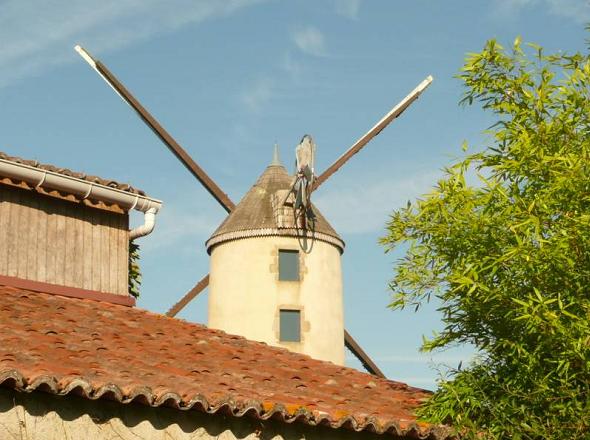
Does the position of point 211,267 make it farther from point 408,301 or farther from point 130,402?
point 130,402

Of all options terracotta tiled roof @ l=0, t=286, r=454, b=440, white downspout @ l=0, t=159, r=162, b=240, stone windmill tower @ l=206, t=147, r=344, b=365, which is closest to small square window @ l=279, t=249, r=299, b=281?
stone windmill tower @ l=206, t=147, r=344, b=365

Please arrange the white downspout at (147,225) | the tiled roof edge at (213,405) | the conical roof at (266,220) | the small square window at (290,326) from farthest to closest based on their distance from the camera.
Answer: the conical roof at (266,220) < the small square window at (290,326) < the white downspout at (147,225) < the tiled roof edge at (213,405)

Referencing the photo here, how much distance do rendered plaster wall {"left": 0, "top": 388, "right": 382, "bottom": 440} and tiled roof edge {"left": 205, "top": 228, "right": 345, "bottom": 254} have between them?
1578 cm

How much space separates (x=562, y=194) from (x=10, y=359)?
268 inches

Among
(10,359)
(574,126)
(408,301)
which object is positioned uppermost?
(574,126)

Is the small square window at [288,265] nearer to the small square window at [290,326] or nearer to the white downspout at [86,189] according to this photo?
the small square window at [290,326]

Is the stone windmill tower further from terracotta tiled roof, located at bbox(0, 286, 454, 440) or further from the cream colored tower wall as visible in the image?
terracotta tiled roof, located at bbox(0, 286, 454, 440)

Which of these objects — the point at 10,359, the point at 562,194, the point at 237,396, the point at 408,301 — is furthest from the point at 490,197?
the point at 10,359

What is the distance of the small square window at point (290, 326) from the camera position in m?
26.0

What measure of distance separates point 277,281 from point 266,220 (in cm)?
194

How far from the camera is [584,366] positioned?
1105cm

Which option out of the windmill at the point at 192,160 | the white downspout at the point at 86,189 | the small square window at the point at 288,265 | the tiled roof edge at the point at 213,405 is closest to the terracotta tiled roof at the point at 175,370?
the tiled roof edge at the point at 213,405

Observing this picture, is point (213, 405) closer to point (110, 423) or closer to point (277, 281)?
point (110, 423)

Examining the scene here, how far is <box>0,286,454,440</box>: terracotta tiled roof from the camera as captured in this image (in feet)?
32.2
